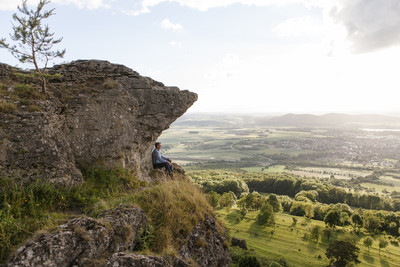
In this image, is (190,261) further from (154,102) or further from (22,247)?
(154,102)

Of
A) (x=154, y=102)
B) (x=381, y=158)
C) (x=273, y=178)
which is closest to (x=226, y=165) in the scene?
(x=273, y=178)

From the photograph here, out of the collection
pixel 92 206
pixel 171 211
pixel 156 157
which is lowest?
pixel 171 211

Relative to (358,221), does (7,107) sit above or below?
above

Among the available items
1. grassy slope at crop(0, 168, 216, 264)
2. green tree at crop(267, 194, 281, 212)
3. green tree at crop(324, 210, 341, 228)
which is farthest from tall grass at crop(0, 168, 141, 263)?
green tree at crop(267, 194, 281, 212)

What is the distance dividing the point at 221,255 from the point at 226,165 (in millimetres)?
170017

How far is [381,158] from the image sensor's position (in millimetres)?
199000

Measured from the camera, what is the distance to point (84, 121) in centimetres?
1297

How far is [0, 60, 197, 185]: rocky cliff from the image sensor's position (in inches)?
385

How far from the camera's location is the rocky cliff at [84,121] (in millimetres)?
9789

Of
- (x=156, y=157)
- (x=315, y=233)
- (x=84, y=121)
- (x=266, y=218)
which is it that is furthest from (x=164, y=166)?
(x=315, y=233)

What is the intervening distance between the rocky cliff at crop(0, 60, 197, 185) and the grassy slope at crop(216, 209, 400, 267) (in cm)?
3387

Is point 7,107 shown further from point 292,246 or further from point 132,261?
point 292,246

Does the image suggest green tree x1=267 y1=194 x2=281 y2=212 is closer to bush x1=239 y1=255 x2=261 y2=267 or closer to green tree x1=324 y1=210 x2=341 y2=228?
green tree x1=324 y1=210 x2=341 y2=228

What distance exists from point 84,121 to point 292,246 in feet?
198
